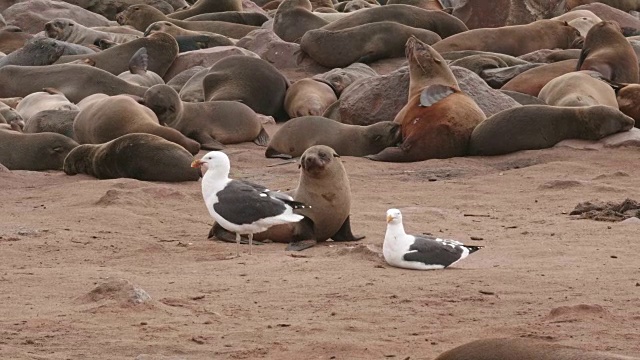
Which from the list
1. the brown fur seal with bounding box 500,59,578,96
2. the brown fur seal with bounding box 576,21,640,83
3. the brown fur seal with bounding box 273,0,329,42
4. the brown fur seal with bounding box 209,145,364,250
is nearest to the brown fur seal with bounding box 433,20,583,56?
the brown fur seal with bounding box 576,21,640,83

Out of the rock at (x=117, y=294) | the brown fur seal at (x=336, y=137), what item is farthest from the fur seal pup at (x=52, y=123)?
the rock at (x=117, y=294)

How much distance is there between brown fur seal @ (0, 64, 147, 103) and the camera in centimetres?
1341

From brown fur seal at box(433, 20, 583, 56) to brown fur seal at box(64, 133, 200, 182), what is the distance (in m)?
6.23

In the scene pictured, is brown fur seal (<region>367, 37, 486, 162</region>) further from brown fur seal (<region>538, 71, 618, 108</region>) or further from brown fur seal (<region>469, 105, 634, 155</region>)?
brown fur seal (<region>538, 71, 618, 108</region>)

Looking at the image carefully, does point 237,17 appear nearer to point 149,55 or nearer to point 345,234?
point 149,55

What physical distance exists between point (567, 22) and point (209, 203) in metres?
10.4

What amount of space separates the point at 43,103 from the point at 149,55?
2.88 m

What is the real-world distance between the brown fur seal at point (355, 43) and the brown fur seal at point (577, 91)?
3209 millimetres

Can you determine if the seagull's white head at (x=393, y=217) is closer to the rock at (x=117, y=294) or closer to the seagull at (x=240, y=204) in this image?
the seagull at (x=240, y=204)

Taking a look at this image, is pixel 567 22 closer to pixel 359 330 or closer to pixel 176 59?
pixel 176 59

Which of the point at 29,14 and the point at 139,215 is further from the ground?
the point at 139,215

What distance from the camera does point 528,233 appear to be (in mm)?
7535

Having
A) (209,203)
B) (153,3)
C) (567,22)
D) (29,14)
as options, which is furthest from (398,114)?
(153,3)

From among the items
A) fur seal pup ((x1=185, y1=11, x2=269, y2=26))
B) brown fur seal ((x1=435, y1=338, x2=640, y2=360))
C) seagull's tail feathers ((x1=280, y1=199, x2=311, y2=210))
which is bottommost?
fur seal pup ((x1=185, y1=11, x2=269, y2=26))
